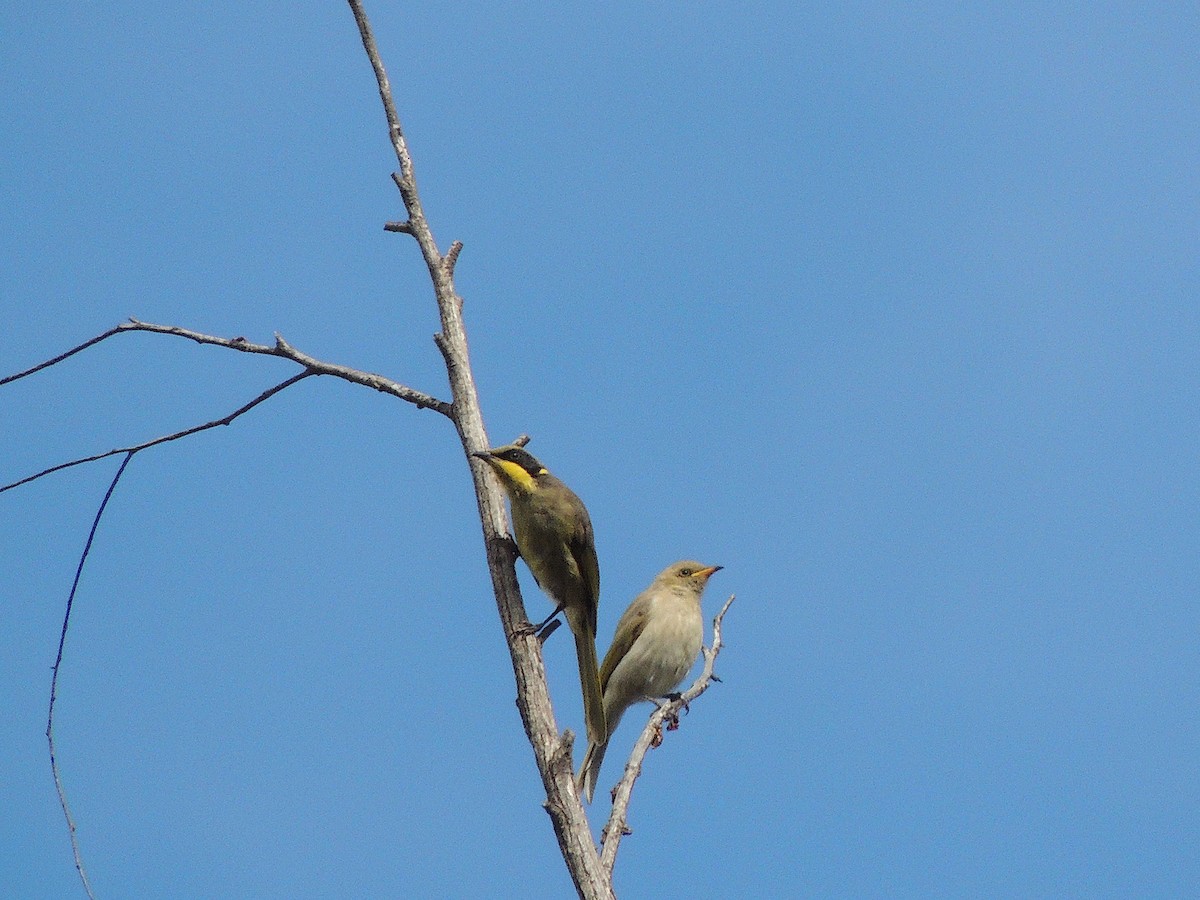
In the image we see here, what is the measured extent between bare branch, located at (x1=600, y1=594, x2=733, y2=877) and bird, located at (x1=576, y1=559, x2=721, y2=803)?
46.7 inches

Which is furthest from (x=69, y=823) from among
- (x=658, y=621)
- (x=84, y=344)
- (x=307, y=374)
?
(x=658, y=621)

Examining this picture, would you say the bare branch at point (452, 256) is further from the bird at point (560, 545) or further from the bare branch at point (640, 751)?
the bare branch at point (640, 751)

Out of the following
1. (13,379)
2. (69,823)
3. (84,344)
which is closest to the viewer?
(69,823)

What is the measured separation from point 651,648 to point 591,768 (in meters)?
1.43

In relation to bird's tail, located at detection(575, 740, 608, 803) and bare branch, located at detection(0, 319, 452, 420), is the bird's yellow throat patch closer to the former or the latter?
bare branch, located at detection(0, 319, 452, 420)

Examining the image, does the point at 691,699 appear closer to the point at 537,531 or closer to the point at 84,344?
the point at 537,531

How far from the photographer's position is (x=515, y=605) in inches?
242

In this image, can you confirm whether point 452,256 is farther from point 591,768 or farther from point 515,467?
point 591,768

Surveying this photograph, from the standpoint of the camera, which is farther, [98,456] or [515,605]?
[515,605]

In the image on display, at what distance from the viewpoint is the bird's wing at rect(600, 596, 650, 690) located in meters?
10.5

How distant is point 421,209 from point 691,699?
404cm

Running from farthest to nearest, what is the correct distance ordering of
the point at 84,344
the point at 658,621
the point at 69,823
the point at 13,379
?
the point at 658,621
the point at 84,344
the point at 13,379
the point at 69,823

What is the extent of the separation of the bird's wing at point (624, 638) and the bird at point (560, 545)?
3.45m

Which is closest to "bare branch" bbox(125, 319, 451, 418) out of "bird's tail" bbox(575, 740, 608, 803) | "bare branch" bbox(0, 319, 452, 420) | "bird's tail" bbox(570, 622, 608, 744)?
"bare branch" bbox(0, 319, 452, 420)
